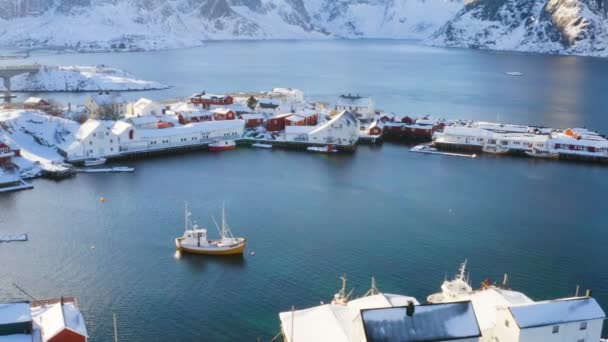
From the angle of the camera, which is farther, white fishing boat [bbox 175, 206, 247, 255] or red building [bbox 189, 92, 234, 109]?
red building [bbox 189, 92, 234, 109]

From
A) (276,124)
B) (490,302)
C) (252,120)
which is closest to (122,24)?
(252,120)

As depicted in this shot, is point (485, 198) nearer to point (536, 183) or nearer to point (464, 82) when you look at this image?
point (536, 183)

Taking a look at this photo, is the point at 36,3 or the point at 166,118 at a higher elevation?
the point at 36,3

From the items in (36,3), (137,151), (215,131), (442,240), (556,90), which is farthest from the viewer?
(36,3)

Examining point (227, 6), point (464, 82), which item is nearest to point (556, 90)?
point (464, 82)

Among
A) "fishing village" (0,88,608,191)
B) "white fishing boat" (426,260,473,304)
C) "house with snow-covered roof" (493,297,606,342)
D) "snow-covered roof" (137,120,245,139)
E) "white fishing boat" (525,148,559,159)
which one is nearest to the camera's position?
"house with snow-covered roof" (493,297,606,342)

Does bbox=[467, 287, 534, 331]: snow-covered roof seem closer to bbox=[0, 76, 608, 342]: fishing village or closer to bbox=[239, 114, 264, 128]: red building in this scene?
bbox=[0, 76, 608, 342]: fishing village

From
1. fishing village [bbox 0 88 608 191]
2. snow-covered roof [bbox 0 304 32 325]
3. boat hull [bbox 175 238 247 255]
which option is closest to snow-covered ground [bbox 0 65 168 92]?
fishing village [bbox 0 88 608 191]

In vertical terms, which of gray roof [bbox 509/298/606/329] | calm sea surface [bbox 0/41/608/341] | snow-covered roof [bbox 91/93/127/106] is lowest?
calm sea surface [bbox 0/41/608/341]
